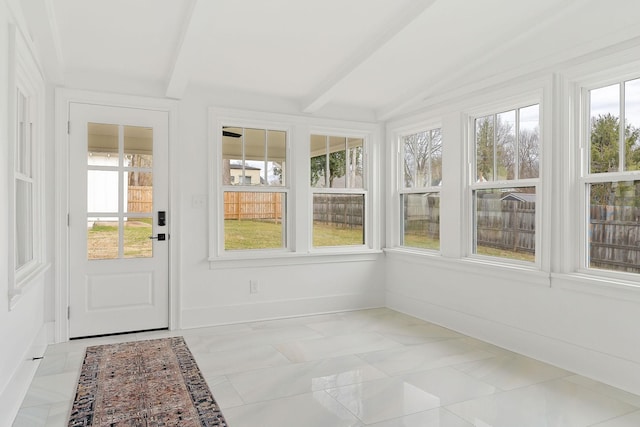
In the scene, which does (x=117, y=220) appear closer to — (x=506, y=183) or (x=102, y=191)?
(x=102, y=191)

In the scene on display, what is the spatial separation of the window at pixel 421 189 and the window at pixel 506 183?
1.69 ft

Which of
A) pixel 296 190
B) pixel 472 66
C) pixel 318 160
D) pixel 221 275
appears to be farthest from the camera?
pixel 318 160

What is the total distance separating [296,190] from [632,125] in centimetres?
293

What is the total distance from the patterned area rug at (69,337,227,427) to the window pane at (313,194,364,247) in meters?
1.94

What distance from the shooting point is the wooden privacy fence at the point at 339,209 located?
494 cm

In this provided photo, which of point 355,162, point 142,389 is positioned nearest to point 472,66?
point 355,162

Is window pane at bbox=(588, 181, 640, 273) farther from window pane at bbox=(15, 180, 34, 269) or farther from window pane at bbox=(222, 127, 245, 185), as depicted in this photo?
window pane at bbox=(15, 180, 34, 269)

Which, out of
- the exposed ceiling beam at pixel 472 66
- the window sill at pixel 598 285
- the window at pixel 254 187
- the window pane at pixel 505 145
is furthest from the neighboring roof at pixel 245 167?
the window sill at pixel 598 285

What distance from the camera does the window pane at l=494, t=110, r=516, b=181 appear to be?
3701 millimetres

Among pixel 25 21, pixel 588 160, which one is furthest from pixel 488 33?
pixel 25 21

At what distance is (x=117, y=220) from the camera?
4008mm

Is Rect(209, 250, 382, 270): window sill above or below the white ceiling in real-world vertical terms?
below

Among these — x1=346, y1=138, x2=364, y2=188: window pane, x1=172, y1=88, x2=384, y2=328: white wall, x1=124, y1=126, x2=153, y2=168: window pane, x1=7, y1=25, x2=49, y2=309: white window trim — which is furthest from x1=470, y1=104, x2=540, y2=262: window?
x1=7, y1=25, x2=49, y2=309: white window trim

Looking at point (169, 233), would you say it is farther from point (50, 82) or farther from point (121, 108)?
point (50, 82)
